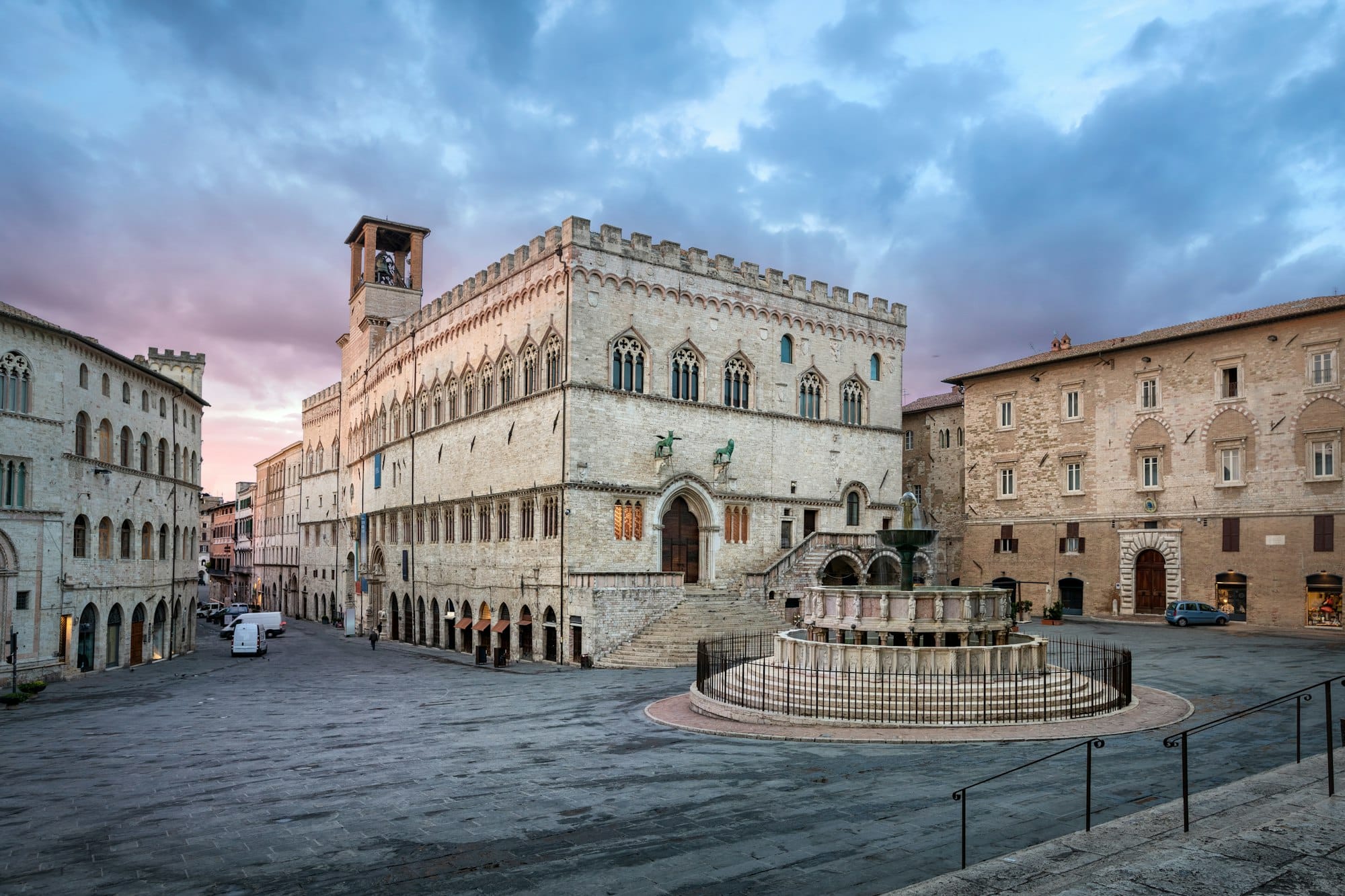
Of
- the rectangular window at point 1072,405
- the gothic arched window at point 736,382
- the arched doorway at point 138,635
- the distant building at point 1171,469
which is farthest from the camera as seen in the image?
the rectangular window at point 1072,405

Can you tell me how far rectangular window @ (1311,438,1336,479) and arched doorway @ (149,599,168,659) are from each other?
4989cm

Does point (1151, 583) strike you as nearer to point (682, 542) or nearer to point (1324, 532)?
point (1324, 532)

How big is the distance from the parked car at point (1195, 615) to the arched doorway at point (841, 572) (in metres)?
13.4

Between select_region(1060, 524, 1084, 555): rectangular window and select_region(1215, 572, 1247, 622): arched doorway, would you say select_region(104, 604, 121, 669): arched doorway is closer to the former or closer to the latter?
select_region(1060, 524, 1084, 555): rectangular window

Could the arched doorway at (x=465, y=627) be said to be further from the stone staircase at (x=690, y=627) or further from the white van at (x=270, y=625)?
the white van at (x=270, y=625)

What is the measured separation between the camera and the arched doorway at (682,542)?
134 feet

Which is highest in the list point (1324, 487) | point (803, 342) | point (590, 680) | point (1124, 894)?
point (803, 342)

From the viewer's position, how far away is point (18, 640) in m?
32.6

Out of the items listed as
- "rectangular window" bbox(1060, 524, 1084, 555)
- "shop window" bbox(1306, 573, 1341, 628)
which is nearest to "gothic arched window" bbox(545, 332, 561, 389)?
"rectangular window" bbox(1060, 524, 1084, 555)

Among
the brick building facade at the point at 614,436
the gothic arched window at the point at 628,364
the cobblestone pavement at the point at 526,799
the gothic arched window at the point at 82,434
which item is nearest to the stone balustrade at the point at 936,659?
the cobblestone pavement at the point at 526,799

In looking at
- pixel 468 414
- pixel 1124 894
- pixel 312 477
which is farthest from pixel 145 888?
pixel 312 477

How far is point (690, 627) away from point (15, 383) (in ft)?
82.9

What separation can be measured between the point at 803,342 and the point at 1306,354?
20.9 metres

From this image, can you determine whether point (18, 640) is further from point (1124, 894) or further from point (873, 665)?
point (1124, 894)
